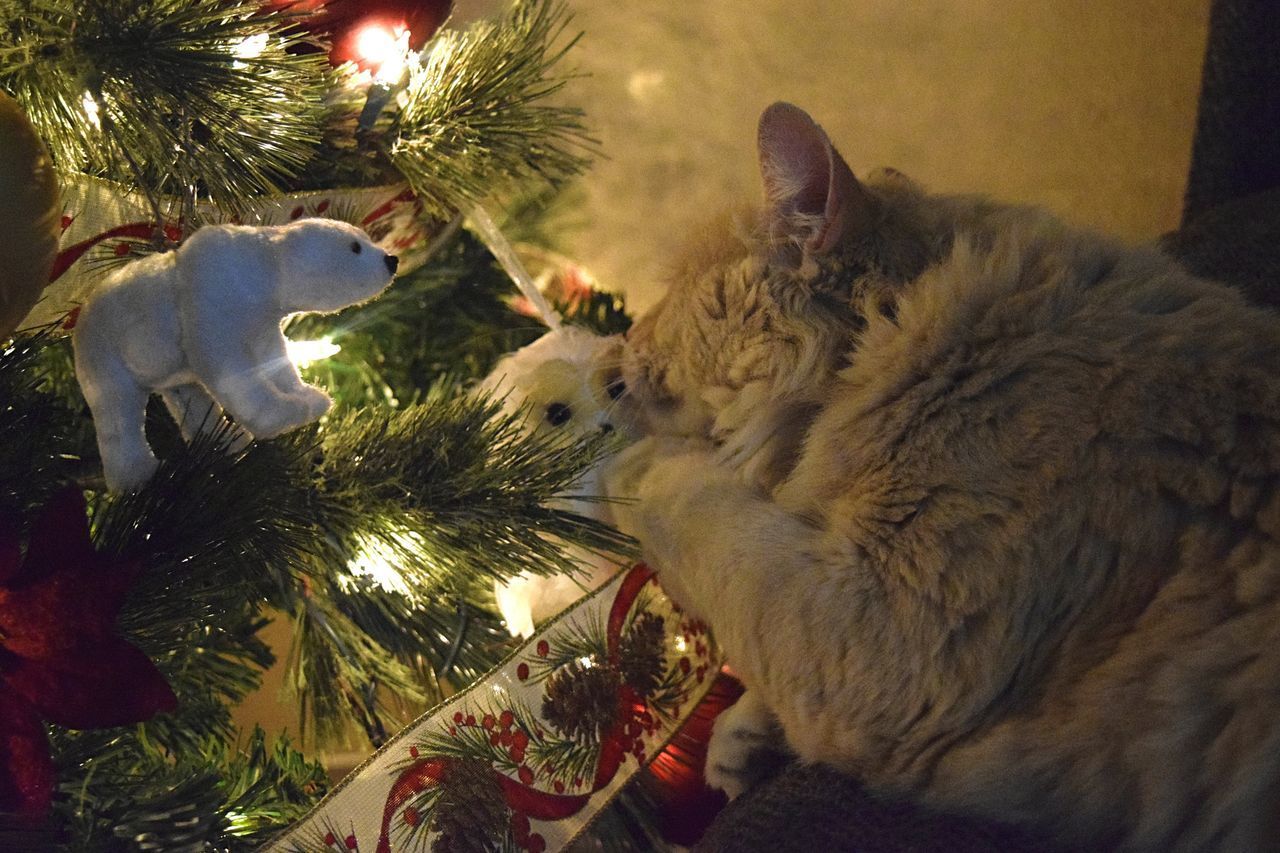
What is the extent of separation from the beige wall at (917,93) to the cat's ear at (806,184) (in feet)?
3.06

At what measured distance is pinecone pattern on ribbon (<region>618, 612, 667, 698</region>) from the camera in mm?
1110

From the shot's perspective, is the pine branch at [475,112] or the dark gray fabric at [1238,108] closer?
the pine branch at [475,112]

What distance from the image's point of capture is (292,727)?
71.6 inches

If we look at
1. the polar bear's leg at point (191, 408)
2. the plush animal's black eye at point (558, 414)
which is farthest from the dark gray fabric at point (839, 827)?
the polar bear's leg at point (191, 408)

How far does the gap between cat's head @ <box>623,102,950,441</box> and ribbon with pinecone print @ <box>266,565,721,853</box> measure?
240mm

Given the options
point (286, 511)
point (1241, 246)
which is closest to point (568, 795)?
point (286, 511)

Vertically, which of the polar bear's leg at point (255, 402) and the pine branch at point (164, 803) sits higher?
the polar bear's leg at point (255, 402)

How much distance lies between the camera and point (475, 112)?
115 centimetres

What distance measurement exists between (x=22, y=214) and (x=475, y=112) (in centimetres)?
58

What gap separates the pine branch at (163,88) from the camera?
77cm

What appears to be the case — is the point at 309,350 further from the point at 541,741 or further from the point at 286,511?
the point at 541,741

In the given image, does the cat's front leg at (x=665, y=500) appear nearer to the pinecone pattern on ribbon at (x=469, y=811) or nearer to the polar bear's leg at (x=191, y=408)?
the pinecone pattern on ribbon at (x=469, y=811)

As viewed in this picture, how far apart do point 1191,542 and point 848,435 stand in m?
0.31

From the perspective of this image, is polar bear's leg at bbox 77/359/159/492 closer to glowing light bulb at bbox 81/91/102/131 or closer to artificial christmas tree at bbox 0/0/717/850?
artificial christmas tree at bbox 0/0/717/850
